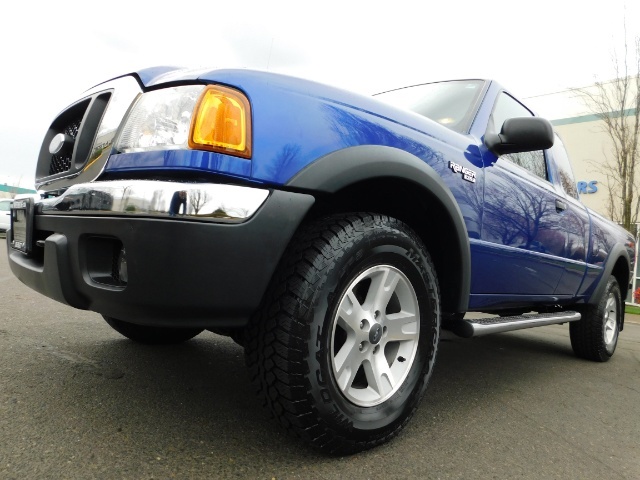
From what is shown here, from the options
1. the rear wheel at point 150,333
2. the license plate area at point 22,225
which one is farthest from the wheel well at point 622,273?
the license plate area at point 22,225

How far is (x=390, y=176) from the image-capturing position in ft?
5.68

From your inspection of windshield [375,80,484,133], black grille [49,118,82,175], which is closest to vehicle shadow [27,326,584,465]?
black grille [49,118,82,175]

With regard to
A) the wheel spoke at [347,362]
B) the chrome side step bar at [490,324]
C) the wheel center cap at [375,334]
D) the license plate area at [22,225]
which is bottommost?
the chrome side step bar at [490,324]

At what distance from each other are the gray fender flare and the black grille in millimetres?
1035

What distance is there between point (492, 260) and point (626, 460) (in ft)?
3.32

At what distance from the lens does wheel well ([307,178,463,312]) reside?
179 centimetres

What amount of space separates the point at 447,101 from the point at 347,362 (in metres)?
1.75

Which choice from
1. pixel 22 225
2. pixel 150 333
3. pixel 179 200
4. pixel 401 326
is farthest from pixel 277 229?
pixel 150 333

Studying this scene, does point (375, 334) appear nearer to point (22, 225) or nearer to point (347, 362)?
point (347, 362)

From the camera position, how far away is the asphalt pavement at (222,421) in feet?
4.75

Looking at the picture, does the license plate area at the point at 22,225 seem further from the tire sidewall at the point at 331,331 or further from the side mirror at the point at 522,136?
the side mirror at the point at 522,136

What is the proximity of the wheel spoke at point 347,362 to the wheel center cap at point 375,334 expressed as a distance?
0.07m

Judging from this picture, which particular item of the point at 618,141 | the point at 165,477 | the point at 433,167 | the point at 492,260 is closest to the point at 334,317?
the point at 165,477

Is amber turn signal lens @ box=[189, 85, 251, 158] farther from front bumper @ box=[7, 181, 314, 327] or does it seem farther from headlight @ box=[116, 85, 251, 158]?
front bumper @ box=[7, 181, 314, 327]
